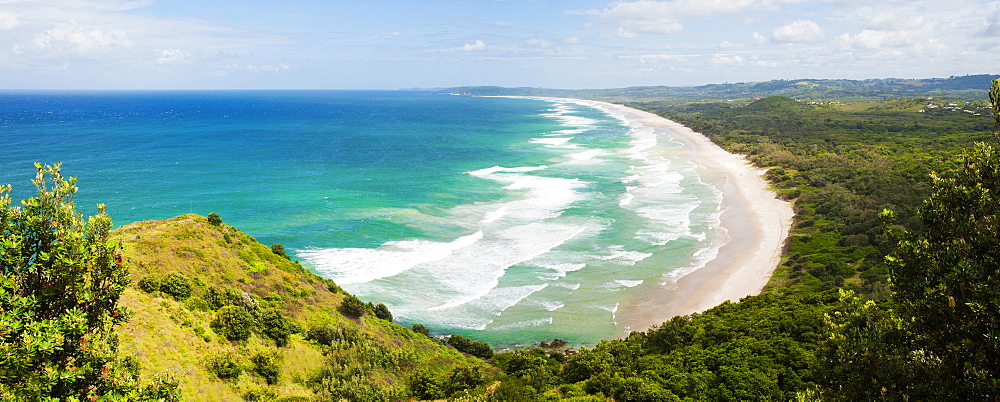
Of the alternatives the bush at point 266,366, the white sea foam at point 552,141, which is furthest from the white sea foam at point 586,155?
the bush at point 266,366

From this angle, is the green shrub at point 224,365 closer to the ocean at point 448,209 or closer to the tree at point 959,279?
the ocean at point 448,209

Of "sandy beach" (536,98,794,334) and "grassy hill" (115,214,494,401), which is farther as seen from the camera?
"sandy beach" (536,98,794,334)

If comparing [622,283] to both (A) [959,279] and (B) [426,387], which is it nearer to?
(B) [426,387]

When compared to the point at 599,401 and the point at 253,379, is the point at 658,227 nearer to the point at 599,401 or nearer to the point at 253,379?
the point at 599,401

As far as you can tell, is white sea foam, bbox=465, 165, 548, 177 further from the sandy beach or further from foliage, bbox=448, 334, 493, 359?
foliage, bbox=448, 334, 493, 359

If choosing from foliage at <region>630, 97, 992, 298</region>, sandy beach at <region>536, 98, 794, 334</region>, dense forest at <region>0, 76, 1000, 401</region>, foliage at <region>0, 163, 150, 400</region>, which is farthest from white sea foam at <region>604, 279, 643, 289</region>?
foliage at <region>0, 163, 150, 400</region>

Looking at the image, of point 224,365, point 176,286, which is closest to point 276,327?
point 224,365
